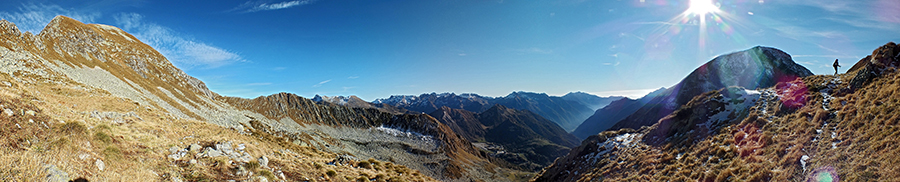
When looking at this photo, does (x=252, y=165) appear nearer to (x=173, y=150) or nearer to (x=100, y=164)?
(x=173, y=150)

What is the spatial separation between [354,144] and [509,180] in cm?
9168

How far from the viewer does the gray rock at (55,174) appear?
25.9 feet

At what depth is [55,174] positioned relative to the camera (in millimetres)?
8031

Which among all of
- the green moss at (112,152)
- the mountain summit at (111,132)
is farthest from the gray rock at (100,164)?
the green moss at (112,152)

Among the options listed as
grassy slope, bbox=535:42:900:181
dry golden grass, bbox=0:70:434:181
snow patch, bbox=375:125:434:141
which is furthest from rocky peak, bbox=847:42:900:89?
snow patch, bbox=375:125:434:141

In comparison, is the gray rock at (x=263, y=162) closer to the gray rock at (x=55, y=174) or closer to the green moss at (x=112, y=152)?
the green moss at (x=112, y=152)

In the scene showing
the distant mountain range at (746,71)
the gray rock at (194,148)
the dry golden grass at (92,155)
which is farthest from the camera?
the distant mountain range at (746,71)

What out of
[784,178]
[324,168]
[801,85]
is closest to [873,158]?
[784,178]

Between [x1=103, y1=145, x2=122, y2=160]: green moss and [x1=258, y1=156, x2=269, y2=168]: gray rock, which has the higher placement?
[x1=103, y1=145, x2=122, y2=160]: green moss

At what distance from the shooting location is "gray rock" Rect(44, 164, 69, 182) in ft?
25.9

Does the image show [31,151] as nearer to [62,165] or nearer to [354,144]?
[62,165]

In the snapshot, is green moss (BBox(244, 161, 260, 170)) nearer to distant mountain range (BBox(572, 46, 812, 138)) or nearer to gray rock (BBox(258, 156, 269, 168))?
gray rock (BBox(258, 156, 269, 168))

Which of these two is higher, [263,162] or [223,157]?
[223,157]

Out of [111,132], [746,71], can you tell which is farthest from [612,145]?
[746,71]
